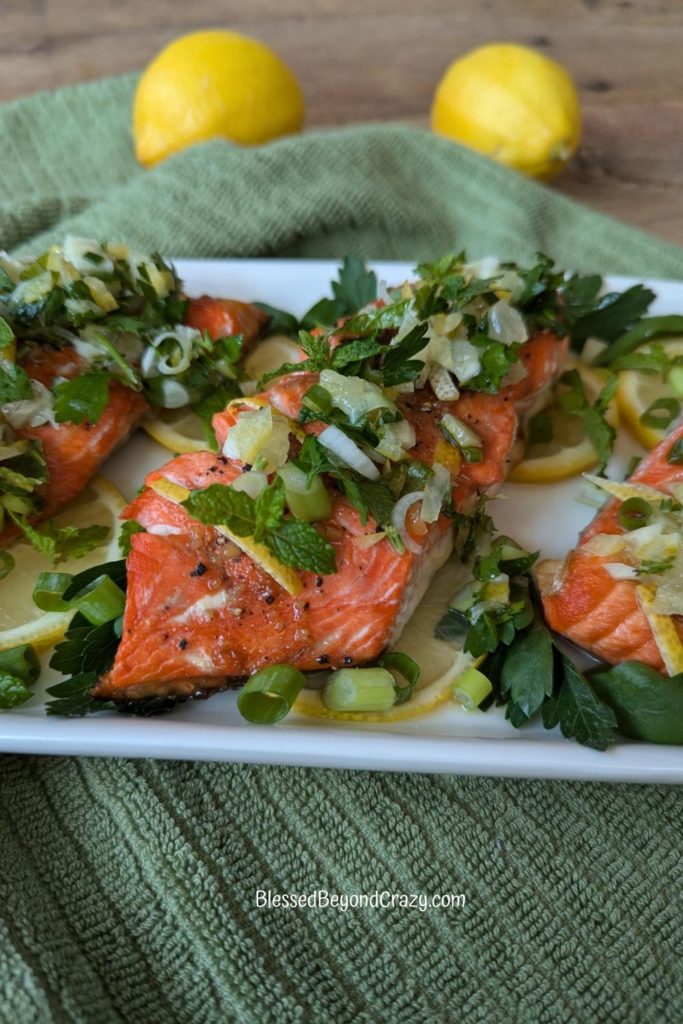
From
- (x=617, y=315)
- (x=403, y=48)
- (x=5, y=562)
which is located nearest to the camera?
(x=5, y=562)

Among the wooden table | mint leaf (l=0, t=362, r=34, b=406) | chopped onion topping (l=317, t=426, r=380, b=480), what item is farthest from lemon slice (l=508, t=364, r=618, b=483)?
the wooden table

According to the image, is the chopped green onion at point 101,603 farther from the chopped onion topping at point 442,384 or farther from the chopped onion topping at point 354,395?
the chopped onion topping at point 442,384

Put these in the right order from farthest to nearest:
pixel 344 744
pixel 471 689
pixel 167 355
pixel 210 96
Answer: pixel 210 96, pixel 167 355, pixel 471 689, pixel 344 744

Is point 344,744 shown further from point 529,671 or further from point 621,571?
point 621,571

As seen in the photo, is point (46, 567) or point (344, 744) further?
point (46, 567)

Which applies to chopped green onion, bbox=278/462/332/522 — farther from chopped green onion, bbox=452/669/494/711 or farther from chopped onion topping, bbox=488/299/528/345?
chopped onion topping, bbox=488/299/528/345

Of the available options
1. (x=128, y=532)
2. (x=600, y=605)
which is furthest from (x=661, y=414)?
(x=128, y=532)

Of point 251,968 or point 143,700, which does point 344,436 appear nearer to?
point 143,700

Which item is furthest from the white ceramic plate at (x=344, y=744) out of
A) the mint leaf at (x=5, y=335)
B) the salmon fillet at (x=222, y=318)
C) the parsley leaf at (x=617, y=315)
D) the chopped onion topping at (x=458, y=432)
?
the parsley leaf at (x=617, y=315)
